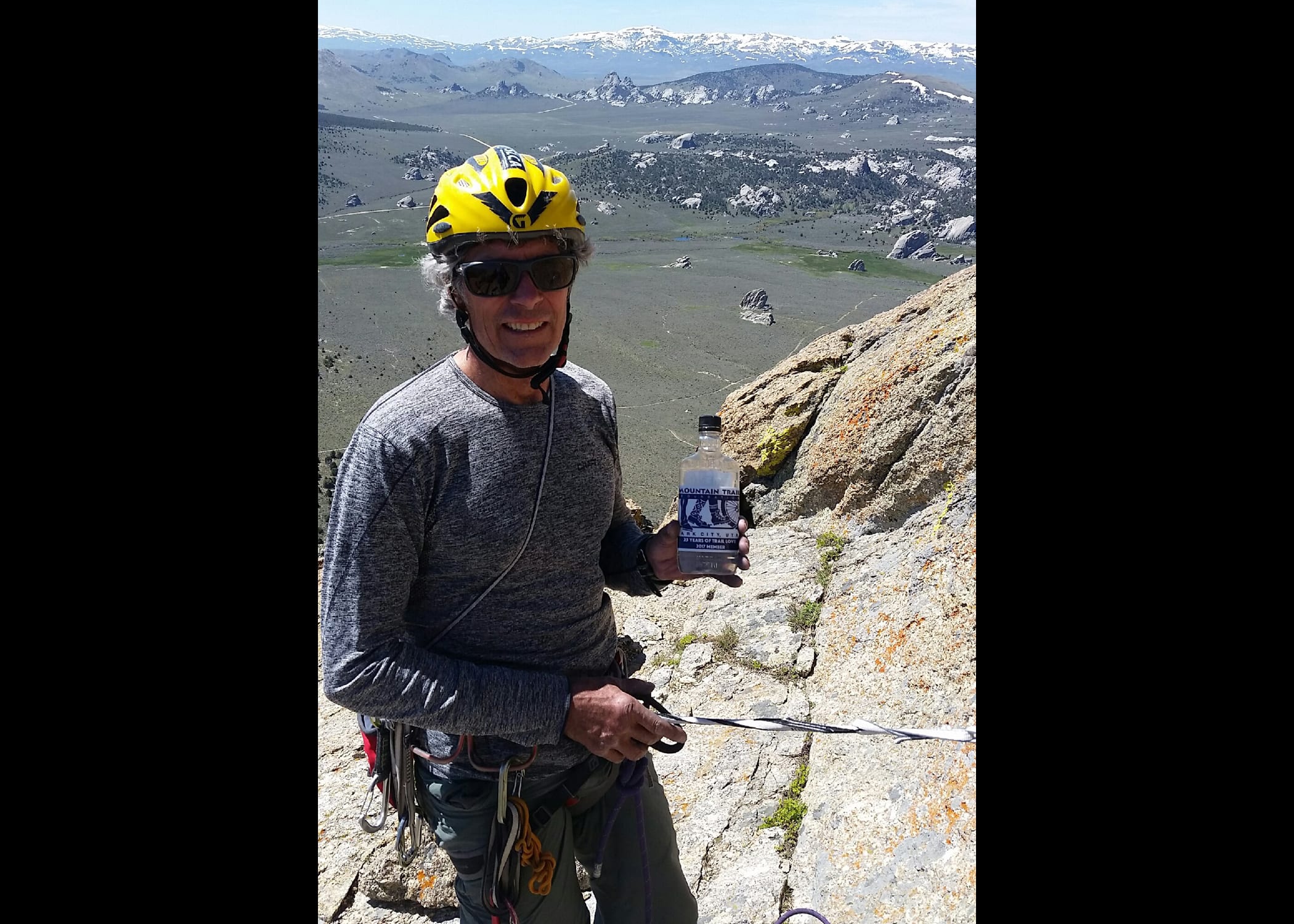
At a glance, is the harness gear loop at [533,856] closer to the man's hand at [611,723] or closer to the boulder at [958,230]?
the man's hand at [611,723]

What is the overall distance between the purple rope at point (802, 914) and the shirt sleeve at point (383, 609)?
4.95 ft

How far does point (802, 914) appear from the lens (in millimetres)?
3303

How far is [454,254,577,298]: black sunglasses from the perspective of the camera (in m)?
2.38

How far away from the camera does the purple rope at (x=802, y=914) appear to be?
10.1 ft

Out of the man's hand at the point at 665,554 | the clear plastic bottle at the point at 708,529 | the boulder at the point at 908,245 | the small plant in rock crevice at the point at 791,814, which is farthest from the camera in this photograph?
the boulder at the point at 908,245

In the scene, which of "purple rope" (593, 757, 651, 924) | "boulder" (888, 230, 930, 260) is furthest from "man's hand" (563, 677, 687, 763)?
"boulder" (888, 230, 930, 260)

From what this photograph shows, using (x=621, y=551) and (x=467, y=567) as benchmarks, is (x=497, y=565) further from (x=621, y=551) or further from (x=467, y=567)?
(x=621, y=551)

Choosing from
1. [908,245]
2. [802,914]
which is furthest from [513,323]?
[908,245]

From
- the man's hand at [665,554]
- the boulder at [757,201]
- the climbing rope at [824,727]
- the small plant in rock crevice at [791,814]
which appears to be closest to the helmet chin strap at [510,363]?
the man's hand at [665,554]

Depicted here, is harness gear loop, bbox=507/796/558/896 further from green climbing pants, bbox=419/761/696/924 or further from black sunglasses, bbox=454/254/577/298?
black sunglasses, bbox=454/254/577/298

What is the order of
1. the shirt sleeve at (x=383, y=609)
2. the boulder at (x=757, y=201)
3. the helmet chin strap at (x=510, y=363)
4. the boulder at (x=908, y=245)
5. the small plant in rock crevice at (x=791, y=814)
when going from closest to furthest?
the shirt sleeve at (x=383, y=609)
the helmet chin strap at (x=510, y=363)
the small plant in rock crevice at (x=791, y=814)
the boulder at (x=908, y=245)
the boulder at (x=757, y=201)

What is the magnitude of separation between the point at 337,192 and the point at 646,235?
45.9 m
